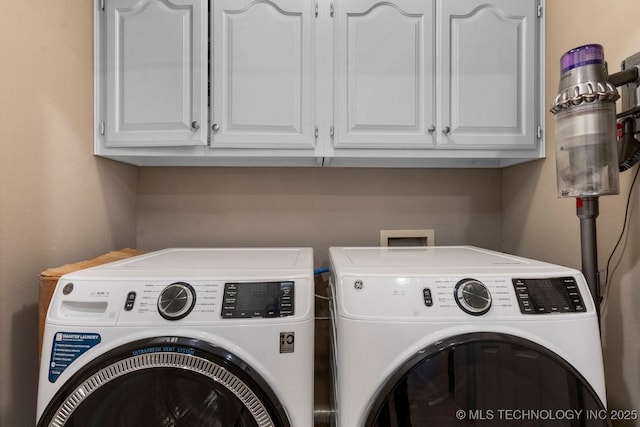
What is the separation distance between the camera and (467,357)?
778 mm

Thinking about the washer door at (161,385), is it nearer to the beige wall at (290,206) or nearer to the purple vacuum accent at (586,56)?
the beige wall at (290,206)

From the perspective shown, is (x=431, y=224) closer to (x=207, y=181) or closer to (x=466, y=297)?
(x=466, y=297)

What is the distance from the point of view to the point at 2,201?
94 cm

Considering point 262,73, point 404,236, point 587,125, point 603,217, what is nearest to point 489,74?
point 587,125

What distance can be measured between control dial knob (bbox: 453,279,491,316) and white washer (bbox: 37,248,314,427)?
0.38 m

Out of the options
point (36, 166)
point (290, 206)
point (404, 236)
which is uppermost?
point (36, 166)

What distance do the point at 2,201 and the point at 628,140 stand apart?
5.88ft

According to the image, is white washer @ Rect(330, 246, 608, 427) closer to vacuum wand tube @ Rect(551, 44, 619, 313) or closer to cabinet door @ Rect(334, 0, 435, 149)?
vacuum wand tube @ Rect(551, 44, 619, 313)

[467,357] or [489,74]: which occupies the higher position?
[489,74]

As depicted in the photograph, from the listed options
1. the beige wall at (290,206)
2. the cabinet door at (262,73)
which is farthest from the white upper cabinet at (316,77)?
the beige wall at (290,206)

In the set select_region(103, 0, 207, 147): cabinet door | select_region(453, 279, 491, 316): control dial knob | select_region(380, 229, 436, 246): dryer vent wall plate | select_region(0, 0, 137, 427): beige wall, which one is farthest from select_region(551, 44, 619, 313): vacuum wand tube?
select_region(0, 0, 137, 427): beige wall

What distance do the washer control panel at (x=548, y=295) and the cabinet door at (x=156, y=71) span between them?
117 centimetres

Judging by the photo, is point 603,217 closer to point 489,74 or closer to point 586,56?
point 586,56

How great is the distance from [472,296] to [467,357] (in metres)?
0.14
